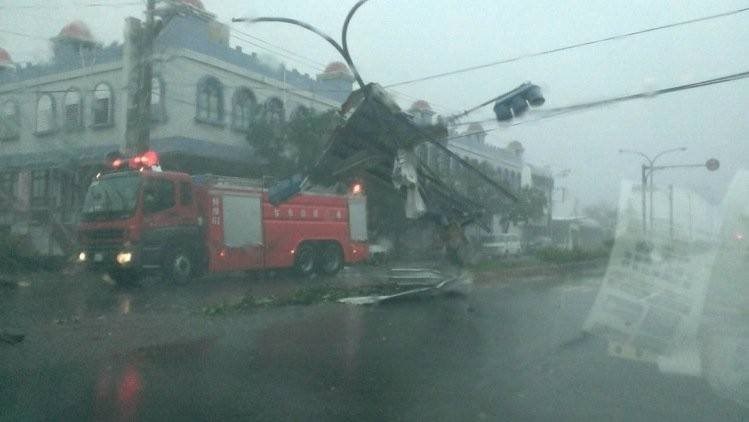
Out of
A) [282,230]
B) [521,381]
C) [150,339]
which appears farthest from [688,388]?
[282,230]

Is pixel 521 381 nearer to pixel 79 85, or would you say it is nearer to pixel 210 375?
pixel 210 375

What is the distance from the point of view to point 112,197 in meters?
15.4

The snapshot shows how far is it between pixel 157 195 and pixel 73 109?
10.9m

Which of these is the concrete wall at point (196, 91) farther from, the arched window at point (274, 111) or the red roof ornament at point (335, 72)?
the red roof ornament at point (335, 72)

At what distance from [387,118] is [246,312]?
189 inches

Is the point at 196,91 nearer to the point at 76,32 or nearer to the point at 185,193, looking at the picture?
the point at 76,32

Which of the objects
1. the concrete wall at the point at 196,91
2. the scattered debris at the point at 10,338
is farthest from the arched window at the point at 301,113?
the scattered debris at the point at 10,338

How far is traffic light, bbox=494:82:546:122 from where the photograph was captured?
1269cm

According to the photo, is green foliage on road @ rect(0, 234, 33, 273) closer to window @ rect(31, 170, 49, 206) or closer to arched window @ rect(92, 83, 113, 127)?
window @ rect(31, 170, 49, 206)

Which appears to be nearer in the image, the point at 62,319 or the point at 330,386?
the point at 330,386

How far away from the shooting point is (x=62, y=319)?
10.4m

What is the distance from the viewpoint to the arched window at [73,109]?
2369cm

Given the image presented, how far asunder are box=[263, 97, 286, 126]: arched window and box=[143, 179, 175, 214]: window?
1033cm

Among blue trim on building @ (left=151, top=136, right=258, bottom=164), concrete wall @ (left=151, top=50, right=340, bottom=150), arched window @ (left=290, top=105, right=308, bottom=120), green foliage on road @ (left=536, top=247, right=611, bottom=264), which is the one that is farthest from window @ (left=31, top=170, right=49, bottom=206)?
green foliage on road @ (left=536, top=247, right=611, bottom=264)
